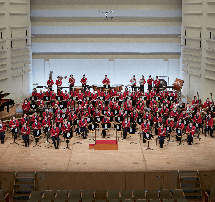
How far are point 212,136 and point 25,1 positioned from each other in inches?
663

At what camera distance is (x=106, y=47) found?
31.4m

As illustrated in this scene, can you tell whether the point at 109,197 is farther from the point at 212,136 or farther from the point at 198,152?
the point at 212,136

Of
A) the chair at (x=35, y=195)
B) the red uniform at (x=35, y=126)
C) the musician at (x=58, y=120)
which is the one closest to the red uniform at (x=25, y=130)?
the red uniform at (x=35, y=126)

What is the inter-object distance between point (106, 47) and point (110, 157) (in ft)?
44.6

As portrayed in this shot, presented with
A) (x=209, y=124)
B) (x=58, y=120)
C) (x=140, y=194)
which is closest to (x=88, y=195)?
(x=140, y=194)

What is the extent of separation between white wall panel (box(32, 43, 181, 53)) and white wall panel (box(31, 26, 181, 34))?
3.28ft

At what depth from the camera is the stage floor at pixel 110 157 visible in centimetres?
1875

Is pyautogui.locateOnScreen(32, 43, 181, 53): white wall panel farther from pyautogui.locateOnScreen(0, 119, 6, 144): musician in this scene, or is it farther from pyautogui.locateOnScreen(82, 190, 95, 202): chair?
pyautogui.locateOnScreen(82, 190, 95, 202): chair

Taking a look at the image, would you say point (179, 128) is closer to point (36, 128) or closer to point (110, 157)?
point (110, 157)

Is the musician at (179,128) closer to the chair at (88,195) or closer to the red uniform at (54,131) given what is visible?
the red uniform at (54,131)

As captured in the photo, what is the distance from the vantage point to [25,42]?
97.0 ft

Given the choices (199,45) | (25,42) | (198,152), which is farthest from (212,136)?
(25,42)

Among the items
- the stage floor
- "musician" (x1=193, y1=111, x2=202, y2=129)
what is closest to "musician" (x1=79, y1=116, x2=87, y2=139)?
the stage floor

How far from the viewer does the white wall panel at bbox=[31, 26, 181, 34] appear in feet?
101
